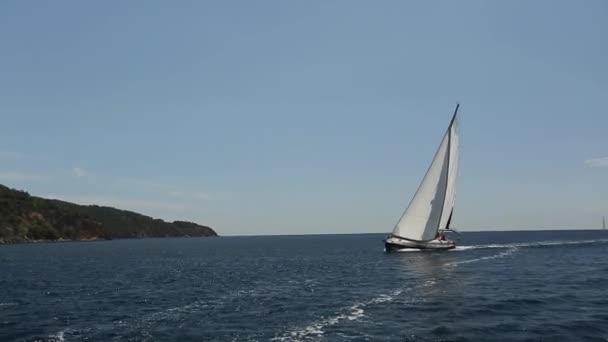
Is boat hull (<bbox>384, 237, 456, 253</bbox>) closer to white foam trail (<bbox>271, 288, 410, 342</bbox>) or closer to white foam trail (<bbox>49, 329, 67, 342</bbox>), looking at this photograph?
white foam trail (<bbox>271, 288, 410, 342</bbox>)

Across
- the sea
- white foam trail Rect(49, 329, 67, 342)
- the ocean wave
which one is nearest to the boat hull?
the sea

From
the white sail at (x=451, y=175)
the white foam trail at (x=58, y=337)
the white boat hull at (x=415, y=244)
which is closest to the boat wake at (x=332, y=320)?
the white foam trail at (x=58, y=337)

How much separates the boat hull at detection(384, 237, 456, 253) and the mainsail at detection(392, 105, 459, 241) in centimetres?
91

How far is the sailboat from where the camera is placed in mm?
100000

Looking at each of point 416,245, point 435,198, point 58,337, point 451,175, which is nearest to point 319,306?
point 58,337

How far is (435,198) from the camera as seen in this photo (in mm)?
101250

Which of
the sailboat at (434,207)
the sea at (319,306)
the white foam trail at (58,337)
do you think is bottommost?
the white foam trail at (58,337)

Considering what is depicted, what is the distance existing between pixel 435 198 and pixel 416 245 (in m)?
9.56

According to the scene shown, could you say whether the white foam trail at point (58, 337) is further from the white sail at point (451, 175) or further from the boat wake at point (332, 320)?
the white sail at point (451, 175)

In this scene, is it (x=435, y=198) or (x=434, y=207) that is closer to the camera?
(x=434, y=207)

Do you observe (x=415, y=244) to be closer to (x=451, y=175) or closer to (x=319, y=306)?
(x=451, y=175)

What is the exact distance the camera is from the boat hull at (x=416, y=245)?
10006 cm

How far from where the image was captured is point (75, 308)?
141 feet

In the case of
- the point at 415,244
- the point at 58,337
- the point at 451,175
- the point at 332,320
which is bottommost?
the point at 58,337
